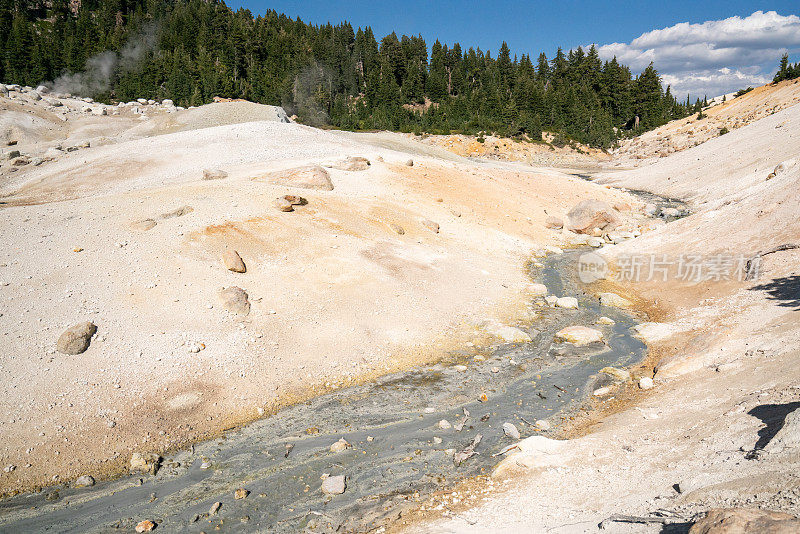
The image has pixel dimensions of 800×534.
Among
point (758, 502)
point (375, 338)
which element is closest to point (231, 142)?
point (375, 338)

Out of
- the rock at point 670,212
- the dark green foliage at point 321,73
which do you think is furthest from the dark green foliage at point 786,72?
the rock at point 670,212

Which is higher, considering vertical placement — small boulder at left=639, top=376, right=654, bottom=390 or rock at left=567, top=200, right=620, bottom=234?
rock at left=567, top=200, right=620, bottom=234

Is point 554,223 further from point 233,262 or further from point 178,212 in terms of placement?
point 178,212

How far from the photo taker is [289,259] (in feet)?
52.7

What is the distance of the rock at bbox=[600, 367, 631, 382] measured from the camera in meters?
11.5

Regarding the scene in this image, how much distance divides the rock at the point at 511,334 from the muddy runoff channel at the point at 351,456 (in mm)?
796

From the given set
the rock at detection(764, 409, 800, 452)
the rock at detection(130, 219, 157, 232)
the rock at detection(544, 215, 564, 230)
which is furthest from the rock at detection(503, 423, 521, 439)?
the rock at detection(544, 215, 564, 230)

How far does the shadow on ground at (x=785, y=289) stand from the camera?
481 inches

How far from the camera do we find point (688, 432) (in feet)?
26.1

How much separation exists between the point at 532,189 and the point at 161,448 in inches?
1086

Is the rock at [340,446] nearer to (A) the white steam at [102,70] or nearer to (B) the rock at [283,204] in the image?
→ (B) the rock at [283,204]

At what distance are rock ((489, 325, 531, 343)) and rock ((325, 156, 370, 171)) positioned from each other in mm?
15284

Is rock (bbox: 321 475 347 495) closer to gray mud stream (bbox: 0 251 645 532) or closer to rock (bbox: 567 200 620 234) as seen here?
gray mud stream (bbox: 0 251 645 532)

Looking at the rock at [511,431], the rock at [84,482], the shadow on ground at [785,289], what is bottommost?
the rock at [84,482]
